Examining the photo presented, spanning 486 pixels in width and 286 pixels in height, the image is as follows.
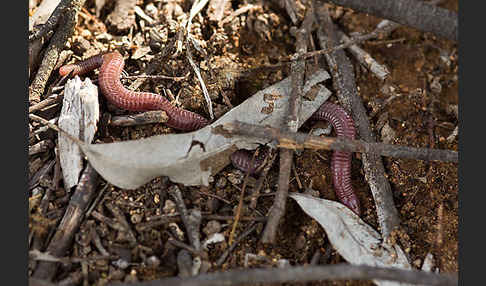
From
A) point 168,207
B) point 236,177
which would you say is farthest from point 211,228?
point 236,177

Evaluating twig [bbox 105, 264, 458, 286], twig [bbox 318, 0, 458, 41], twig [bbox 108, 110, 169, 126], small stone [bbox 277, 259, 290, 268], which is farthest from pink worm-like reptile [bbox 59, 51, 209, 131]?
twig [bbox 318, 0, 458, 41]

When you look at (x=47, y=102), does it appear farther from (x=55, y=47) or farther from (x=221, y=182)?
(x=221, y=182)

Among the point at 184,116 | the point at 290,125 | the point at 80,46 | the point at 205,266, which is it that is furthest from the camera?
the point at 80,46

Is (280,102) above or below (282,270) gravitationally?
above

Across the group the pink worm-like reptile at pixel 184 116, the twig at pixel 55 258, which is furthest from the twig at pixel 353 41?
the twig at pixel 55 258

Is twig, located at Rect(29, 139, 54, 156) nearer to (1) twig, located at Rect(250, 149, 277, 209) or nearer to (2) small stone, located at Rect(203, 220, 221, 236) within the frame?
(2) small stone, located at Rect(203, 220, 221, 236)

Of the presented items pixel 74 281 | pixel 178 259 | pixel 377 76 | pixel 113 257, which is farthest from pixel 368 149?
pixel 74 281

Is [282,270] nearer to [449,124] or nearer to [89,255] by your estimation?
[89,255]
